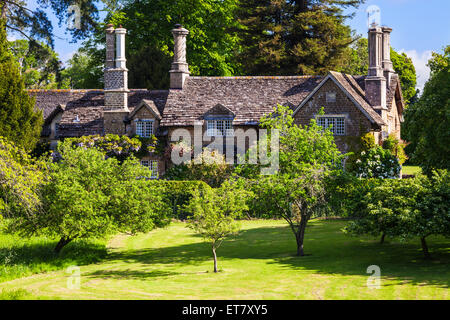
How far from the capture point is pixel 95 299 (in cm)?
2166

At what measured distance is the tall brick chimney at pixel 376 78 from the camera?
48.4 m

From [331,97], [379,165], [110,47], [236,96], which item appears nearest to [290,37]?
[236,96]

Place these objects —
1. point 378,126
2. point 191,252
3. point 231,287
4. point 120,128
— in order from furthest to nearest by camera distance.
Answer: point 120,128, point 378,126, point 191,252, point 231,287

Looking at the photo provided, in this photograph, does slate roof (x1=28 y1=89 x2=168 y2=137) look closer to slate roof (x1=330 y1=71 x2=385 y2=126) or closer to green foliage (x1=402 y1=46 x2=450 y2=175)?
slate roof (x1=330 y1=71 x2=385 y2=126)

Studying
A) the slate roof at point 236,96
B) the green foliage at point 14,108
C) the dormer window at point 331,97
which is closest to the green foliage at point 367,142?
the dormer window at point 331,97

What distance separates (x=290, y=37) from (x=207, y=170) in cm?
2279

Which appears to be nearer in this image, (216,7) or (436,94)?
(436,94)

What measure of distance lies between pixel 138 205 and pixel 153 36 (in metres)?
36.7

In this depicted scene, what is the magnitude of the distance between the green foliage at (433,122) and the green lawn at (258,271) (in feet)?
13.2

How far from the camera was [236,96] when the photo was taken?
51.1 metres

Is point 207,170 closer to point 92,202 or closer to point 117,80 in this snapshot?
point 117,80

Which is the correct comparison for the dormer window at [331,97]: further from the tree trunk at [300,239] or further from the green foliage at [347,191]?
the tree trunk at [300,239]
